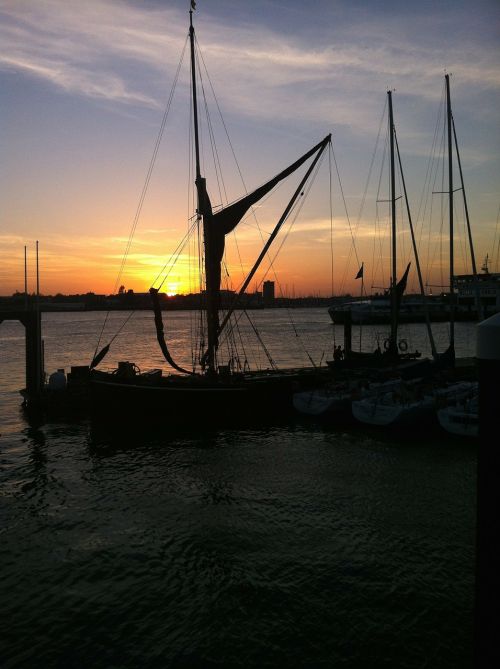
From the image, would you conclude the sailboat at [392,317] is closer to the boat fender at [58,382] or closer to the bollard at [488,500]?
the boat fender at [58,382]

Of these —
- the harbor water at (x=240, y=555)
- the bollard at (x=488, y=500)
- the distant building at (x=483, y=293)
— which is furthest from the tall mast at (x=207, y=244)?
the distant building at (x=483, y=293)

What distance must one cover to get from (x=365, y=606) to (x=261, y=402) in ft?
62.3

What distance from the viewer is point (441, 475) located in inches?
757

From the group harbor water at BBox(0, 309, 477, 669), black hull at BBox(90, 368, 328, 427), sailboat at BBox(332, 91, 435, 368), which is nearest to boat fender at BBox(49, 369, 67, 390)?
black hull at BBox(90, 368, 328, 427)

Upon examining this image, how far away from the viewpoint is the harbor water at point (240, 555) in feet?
32.4

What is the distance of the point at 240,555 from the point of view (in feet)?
43.9

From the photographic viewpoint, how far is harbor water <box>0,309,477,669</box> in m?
9.88

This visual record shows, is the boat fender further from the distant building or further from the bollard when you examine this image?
the distant building

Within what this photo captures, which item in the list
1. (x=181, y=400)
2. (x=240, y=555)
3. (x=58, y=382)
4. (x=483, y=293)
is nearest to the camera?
(x=240, y=555)

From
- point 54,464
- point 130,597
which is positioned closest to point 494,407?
point 130,597

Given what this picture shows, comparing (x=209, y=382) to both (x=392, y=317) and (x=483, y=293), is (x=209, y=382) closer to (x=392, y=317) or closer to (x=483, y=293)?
(x=392, y=317)

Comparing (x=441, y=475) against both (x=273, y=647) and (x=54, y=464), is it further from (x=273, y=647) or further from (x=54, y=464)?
(x=54, y=464)

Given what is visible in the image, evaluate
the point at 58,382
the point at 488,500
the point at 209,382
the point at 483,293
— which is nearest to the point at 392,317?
the point at 209,382

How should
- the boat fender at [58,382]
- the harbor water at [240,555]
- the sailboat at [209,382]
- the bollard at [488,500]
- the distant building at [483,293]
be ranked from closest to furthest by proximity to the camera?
the bollard at [488,500] < the harbor water at [240,555] < the sailboat at [209,382] < the boat fender at [58,382] < the distant building at [483,293]
